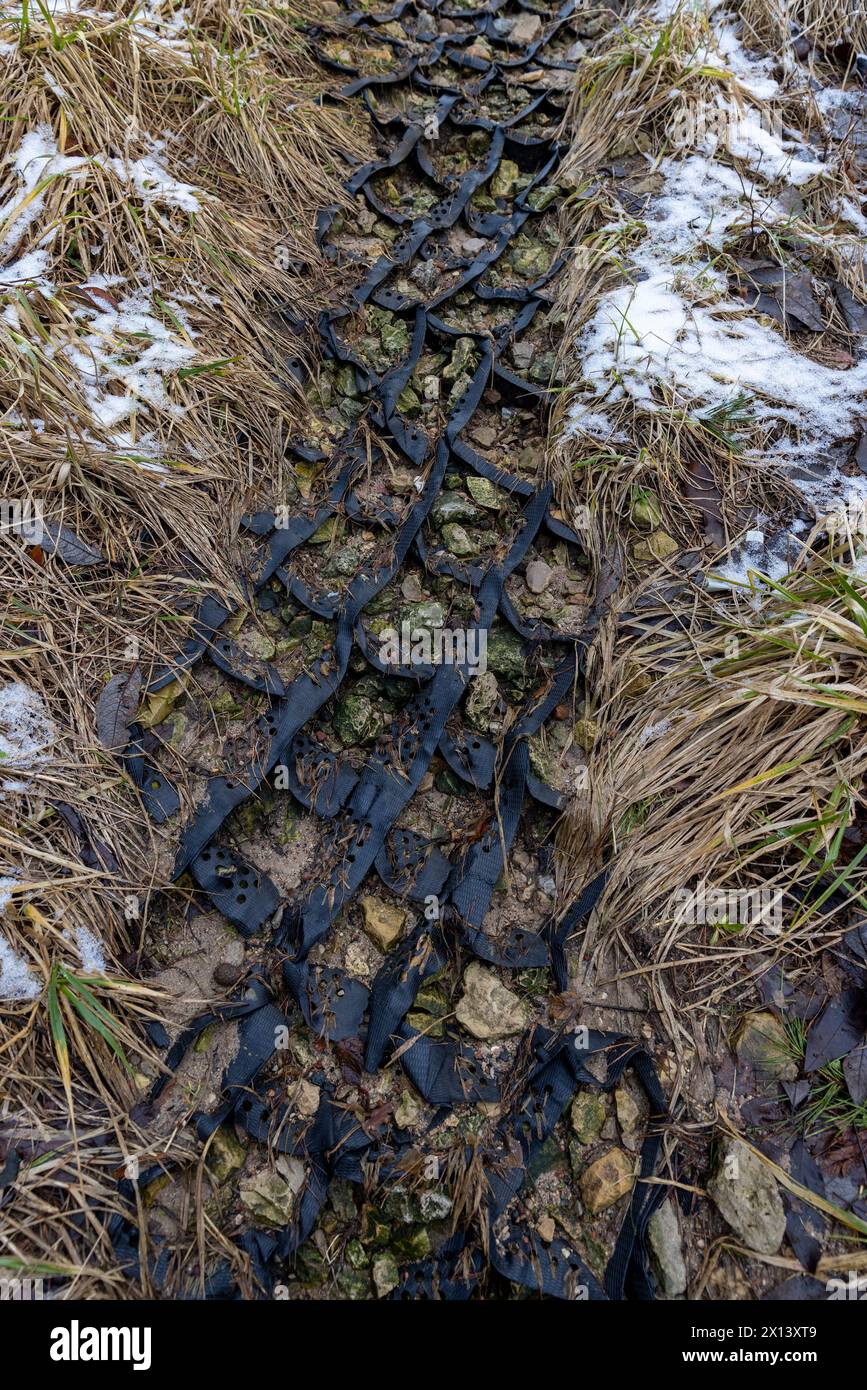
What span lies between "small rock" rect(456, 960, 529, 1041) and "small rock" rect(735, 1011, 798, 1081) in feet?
1.50

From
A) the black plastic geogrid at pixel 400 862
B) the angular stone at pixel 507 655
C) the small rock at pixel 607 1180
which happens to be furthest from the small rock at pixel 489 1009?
the angular stone at pixel 507 655

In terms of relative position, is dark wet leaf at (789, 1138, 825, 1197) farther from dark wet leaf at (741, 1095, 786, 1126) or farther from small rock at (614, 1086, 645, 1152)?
small rock at (614, 1086, 645, 1152)

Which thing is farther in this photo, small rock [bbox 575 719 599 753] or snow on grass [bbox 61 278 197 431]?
snow on grass [bbox 61 278 197 431]

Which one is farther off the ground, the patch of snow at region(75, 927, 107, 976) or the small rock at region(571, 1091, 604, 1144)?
Result: the patch of snow at region(75, 927, 107, 976)

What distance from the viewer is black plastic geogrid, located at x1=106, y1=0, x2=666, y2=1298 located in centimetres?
157

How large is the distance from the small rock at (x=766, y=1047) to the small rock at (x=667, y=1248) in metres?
0.32

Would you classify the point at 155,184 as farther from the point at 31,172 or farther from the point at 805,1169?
the point at 805,1169

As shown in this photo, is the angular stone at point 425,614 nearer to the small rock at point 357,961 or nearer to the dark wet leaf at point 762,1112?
the small rock at point 357,961

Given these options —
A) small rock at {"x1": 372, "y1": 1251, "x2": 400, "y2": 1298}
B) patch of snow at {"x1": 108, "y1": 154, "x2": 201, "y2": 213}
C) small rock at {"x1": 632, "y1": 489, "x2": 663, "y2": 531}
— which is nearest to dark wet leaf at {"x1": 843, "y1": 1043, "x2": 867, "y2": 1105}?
small rock at {"x1": 372, "y1": 1251, "x2": 400, "y2": 1298}

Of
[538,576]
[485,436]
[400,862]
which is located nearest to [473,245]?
[485,436]

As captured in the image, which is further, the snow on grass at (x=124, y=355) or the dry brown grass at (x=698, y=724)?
the snow on grass at (x=124, y=355)

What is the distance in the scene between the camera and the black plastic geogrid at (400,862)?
157 cm

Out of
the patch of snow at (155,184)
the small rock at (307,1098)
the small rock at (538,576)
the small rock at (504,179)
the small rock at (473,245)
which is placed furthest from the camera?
the small rock at (504,179)
